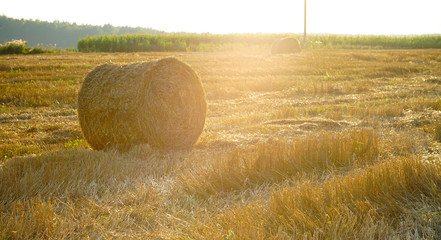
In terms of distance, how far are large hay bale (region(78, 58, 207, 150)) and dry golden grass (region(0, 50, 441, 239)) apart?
0.32m

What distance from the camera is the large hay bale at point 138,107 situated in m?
6.36

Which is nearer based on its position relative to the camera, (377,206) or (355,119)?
(377,206)

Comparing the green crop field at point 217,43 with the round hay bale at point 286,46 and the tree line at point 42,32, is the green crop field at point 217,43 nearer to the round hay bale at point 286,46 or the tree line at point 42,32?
the round hay bale at point 286,46

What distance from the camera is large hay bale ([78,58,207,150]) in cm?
636

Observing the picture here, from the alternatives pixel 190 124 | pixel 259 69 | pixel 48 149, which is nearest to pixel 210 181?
pixel 190 124

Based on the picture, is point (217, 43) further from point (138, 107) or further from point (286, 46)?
point (138, 107)

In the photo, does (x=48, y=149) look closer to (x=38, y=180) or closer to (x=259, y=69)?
(x=38, y=180)

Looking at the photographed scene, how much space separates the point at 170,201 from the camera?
4.02 metres

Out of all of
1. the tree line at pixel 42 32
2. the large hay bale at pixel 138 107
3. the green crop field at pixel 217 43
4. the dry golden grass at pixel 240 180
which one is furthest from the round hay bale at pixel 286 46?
the tree line at pixel 42 32

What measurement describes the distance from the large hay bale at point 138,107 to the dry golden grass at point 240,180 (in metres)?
0.32

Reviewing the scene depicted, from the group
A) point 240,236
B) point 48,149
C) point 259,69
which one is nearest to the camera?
point 240,236

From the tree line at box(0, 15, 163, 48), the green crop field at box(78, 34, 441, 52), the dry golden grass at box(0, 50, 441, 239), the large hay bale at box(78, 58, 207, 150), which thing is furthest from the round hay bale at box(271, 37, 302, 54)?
the tree line at box(0, 15, 163, 48)

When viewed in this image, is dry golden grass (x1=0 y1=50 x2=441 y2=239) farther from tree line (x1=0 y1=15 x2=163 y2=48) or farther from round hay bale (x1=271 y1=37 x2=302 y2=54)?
tree line (x1=0 y1=15 x2=163 y2=48)

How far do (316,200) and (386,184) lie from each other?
0.71 m
